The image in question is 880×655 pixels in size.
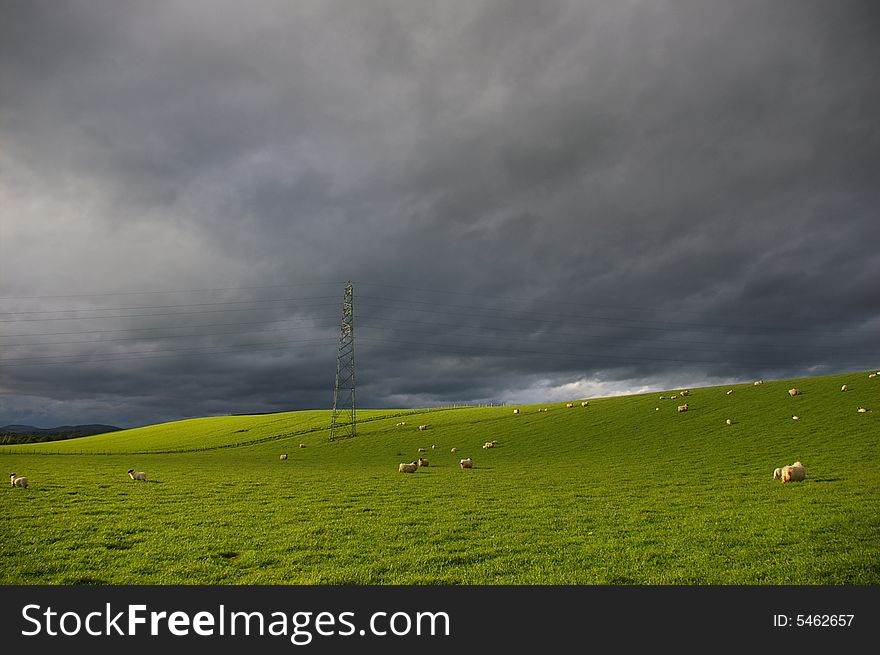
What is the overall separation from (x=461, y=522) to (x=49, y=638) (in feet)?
42.9

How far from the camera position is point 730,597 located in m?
10.8

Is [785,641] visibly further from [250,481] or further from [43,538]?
[250,481]

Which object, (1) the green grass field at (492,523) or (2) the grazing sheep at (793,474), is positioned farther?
(2) the grazing sheep at (793,474)

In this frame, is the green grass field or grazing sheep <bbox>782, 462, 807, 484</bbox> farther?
grazing sheep <bbox>782, 462, 807, 484</bbox>

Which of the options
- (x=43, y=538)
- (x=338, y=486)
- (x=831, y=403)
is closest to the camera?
(x=43, y=538)

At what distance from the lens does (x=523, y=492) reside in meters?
27.1

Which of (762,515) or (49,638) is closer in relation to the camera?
(49,638)

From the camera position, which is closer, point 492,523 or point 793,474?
point 492,523

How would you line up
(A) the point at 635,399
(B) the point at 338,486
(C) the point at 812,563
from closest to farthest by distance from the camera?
1. (C) the point at 812,563
2. (B) the point at 338,486
3. (A) the point at 635,399

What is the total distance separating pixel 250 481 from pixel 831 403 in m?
68.4

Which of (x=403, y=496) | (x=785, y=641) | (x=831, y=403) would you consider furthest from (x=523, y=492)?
(x=831, y=403)

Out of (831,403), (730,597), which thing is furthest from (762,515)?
(831,403)

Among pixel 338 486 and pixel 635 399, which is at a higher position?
pixel 635 399

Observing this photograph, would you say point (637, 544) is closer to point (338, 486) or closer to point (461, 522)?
point (461, 522)
